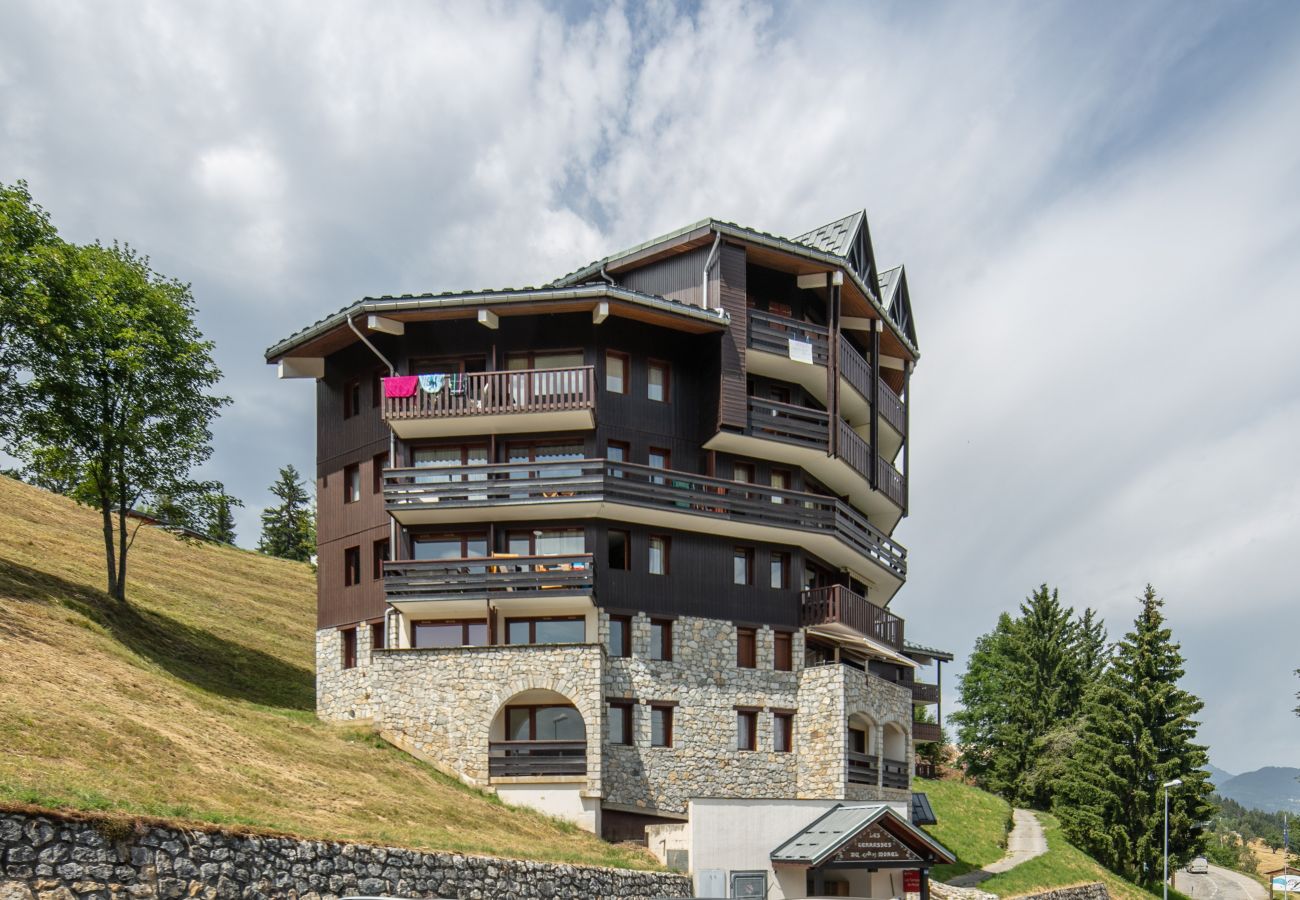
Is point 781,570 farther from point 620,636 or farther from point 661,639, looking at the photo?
point 620,636

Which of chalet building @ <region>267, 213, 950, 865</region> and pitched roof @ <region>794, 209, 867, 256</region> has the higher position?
pitched roof @ <region>794, 209, 867, 256</region>

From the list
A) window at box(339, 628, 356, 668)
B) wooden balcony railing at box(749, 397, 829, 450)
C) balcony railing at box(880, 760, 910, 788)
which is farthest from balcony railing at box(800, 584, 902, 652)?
window at box(339, 628, 356, 668)

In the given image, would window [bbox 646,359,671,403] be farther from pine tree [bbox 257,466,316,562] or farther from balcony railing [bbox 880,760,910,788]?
pine tree [bbox 257,466,316,562]

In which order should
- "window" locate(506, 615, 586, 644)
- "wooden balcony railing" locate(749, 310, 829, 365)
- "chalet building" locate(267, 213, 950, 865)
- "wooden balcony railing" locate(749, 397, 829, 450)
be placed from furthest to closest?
1. "wooden balcony railing" locate(749, 310, 829, 365)
2. "wooden balcony railing" locate(749, 397, 829, 450)
3. "window" locate(506, 615, 586, 644)
4. "chalet building" locate(267, 213, 950, 865)

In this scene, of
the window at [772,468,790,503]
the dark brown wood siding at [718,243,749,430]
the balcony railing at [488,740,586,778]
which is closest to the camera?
the balcony railing at [488,740,586,778]

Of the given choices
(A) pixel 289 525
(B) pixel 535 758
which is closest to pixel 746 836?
(B) pixel 535 758

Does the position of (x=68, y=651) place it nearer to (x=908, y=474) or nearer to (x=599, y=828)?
(x=599, y=828)

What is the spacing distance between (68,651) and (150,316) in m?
15.4

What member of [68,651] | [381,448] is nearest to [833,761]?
[381,448]

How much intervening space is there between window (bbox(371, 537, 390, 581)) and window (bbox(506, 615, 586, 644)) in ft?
15.5

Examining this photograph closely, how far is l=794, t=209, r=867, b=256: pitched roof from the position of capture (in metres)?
45.0

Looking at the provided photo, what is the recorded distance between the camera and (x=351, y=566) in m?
41.0

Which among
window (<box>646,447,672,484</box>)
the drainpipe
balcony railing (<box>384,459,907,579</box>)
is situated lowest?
balcony railing (<box>384,459,907,579</box>)

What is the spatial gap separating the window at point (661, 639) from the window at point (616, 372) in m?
7.55
